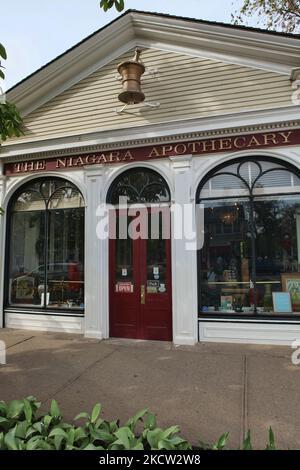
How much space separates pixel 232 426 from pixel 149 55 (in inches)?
282

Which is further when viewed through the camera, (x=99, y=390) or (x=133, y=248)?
(x=133, y=248)

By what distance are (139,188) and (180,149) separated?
45.9 inches

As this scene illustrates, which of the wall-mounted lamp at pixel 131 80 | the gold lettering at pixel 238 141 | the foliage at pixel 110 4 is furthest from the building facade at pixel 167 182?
the foliage at pixel 110 4

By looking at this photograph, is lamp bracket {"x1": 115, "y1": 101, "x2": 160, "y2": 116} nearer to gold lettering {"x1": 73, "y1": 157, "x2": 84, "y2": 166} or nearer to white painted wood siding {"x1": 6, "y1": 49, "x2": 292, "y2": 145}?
white painted wood siding {"x1": 6, "y1": 49, "x2": 292, "y2": 145}

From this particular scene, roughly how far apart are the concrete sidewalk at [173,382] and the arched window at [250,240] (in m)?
0.92

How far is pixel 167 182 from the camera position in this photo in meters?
7.15

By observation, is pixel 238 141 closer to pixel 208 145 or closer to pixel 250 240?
pixel 208 145

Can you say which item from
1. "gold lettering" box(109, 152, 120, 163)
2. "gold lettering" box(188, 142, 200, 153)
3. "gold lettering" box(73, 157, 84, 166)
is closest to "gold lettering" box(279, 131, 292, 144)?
"gold lettering" box(188, 142, 200, 153)

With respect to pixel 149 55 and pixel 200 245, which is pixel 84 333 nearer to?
pixel 200 245

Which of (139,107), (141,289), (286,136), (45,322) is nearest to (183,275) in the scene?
(141,289)

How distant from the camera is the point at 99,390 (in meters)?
4.61

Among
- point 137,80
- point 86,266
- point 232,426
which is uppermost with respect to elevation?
point 137,80
